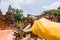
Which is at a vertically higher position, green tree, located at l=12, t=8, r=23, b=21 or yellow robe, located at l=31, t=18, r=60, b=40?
yellow robe, located at l=31, t=18, r=60, b=40

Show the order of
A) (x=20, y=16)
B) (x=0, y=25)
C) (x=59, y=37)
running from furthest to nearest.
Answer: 1. (x=20, y=16)
2. (x=0, y=25)
3. (x=59, y=37)

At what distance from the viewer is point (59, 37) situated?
1.21 metres

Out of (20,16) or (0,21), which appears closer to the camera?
(0,21)

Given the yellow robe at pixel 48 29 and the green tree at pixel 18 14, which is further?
the green tree at pixel 18 14

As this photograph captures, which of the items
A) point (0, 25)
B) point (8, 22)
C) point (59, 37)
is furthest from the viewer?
point (8, 22)

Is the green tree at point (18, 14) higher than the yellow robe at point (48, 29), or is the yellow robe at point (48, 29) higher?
the yellow robe at point (48, 29)

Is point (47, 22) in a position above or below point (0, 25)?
above

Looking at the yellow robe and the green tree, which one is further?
the green tree

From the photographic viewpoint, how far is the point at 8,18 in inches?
867

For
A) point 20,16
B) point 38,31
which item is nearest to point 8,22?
point 20,16

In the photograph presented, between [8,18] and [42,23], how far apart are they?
68.4ft

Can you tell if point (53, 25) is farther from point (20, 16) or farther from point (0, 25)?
point (20, 16)

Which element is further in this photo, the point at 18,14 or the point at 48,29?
the point at 18,14

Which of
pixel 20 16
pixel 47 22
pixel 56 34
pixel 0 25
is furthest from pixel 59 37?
pixel 20 16
